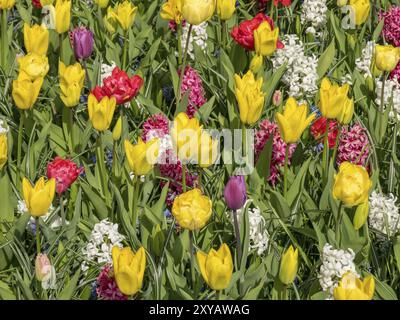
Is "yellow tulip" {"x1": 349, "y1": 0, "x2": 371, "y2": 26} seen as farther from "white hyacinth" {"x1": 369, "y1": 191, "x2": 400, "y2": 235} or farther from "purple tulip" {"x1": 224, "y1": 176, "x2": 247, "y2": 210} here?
"purple tulip" {"x1": 224, "y1": 176, "x2": 247, "y2": 210}

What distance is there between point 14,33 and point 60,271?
1885 mm

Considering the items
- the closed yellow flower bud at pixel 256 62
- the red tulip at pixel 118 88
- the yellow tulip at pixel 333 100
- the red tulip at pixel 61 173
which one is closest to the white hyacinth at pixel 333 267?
the yellow tulip at pixel 333 100

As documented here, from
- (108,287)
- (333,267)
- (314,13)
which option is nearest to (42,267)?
(108,287)

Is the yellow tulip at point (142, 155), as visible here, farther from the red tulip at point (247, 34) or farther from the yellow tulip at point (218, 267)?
the red tulip at point (247, 34)

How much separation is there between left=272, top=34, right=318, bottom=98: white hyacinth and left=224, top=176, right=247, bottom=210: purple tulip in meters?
1.19

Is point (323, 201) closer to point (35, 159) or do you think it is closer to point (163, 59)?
point (35, 159)

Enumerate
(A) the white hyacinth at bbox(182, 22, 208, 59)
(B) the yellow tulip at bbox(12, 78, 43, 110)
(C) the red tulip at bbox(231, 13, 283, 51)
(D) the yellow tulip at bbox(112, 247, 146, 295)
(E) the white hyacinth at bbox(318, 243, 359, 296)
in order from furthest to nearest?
(A) the white hyacinth at bbox(182, 22, 208, 59) → (C) the red tulip at bbox(231, 13, 283, 51) → (B) the yellow tulip at bbox(12, 78, 43, 110) → (E) the white hyacinth at bbox(318, 243, 359, 296) → (D) the yellow tulip at bbox(112, 247, 146, 295)

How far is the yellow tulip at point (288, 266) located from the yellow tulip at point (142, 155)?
0.55 m

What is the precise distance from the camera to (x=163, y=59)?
403cm

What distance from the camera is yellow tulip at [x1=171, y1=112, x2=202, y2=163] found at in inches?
102

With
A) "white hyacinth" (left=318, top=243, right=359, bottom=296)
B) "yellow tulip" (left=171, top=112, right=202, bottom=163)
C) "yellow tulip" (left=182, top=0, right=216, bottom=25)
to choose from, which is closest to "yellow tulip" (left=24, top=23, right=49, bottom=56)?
"yellow tulip" (left=182, top=0, right=216, bottom=25)

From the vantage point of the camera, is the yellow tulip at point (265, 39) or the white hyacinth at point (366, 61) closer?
the yellow tulip at point (265, 39)

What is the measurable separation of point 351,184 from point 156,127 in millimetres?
916

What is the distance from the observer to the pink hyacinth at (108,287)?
2.46 metres
